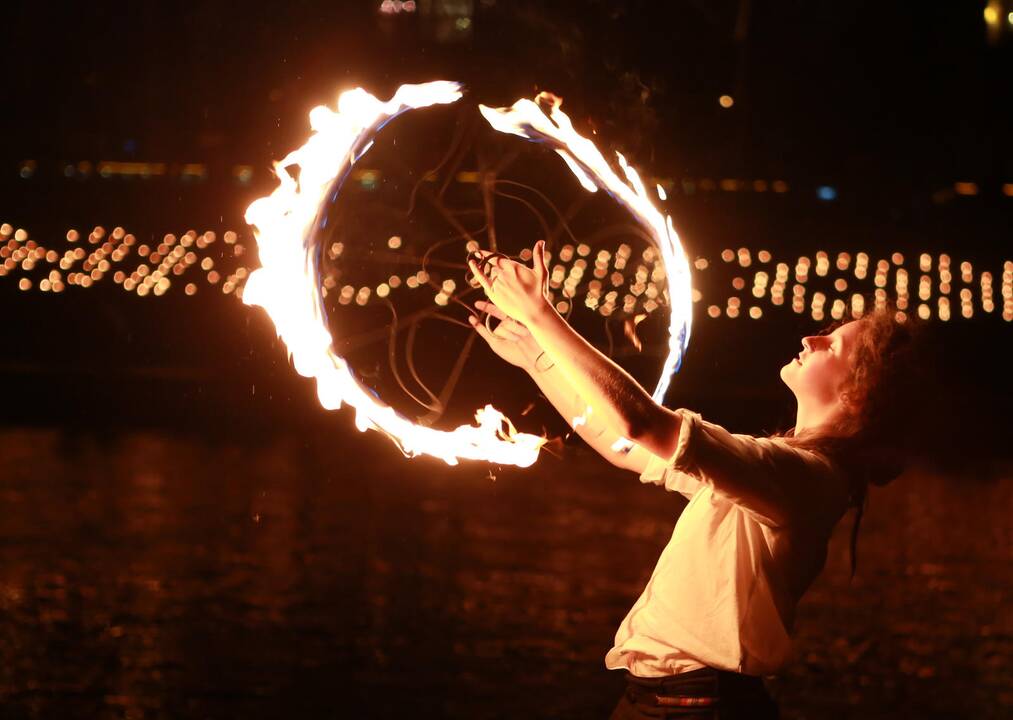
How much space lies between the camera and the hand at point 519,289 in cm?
245

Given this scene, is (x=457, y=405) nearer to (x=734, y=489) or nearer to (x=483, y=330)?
(x=483, y=330)

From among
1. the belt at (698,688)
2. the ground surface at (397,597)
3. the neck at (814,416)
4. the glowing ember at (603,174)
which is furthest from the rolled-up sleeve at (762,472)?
the ground surface at (397,597)

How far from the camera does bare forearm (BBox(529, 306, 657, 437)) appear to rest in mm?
2352

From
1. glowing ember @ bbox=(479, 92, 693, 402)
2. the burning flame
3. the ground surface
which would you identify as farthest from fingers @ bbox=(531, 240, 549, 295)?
the ground surface

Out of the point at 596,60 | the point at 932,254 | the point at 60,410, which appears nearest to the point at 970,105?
the point at 932,254

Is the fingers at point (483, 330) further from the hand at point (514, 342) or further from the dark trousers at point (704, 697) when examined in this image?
the dark trousers at point (704, 697)

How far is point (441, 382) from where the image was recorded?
17.3 meters

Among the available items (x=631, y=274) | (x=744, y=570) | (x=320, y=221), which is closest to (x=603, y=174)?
(x=320, y=221)

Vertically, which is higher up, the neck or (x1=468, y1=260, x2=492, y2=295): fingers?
(x1=468, y1=260, x2=492, y2=295): fingers

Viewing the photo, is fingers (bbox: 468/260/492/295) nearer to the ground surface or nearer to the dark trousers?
the dark trousers

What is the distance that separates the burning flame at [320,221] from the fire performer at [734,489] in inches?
25.3

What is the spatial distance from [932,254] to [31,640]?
2093 cm

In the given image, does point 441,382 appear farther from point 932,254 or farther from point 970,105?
point 970,105

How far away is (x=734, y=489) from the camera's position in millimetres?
2410
